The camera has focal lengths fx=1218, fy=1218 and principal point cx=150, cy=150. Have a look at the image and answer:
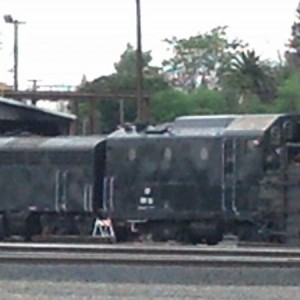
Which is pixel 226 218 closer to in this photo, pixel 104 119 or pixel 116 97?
pixel 116 97

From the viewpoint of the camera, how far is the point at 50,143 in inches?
1261

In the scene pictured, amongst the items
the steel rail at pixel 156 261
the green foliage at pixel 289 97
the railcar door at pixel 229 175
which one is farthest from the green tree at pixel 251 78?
the steel rail at pixel 156 261

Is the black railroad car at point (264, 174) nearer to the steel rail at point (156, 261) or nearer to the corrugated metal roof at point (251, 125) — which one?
the corrugated metal roof at point (251, 125)

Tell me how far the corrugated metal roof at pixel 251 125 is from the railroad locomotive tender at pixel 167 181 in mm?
27

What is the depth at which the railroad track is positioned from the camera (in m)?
17.2

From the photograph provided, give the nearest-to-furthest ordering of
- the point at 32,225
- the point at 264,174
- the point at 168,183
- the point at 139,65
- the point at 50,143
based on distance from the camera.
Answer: the point at 264,174, the point at 168,183, the point at 32,225, the point at 50,143, the point at 139,65

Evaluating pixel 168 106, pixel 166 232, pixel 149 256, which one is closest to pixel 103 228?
pixel 166 232

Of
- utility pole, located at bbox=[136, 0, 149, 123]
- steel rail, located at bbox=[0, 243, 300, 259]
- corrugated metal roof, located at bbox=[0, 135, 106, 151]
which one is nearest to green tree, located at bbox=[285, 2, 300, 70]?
utility pole, located at bbox=[136, 0, 149, 123]

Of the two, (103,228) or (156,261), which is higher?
(103,228)

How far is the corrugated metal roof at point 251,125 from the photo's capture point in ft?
93.6

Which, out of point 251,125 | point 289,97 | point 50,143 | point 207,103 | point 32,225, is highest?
point 289,97

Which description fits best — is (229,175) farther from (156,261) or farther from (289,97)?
(289,97)

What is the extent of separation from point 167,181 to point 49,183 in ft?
11.4

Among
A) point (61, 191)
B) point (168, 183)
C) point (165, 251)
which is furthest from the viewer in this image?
point (61, 191)
